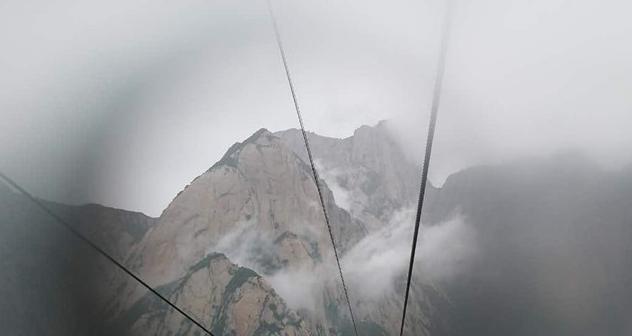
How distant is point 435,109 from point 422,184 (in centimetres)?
113

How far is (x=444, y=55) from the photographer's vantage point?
491 cm

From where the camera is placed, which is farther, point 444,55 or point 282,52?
point 282,52

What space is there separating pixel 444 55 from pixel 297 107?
298 inches

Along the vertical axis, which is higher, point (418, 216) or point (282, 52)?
point (282, 52)

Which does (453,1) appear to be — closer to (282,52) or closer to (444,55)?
(444,55)

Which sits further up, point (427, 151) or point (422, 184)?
point (427, 151)

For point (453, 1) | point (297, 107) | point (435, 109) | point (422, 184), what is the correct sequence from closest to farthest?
point (453, 1), point (435, 109), point (422, 184), point (297, 107)

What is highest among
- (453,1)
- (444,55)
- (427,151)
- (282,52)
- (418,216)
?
(282,52)

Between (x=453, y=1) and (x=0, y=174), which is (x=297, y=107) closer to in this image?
(x=0, y=174)

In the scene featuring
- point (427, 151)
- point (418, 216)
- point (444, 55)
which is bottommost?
point (418, 216)

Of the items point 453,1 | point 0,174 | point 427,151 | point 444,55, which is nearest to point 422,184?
point 427,151

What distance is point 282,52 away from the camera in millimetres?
11039

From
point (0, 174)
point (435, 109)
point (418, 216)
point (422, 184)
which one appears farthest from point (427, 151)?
point (0, 174)

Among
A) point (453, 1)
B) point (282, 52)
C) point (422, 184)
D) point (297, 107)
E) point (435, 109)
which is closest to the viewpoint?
point (453, 1)
